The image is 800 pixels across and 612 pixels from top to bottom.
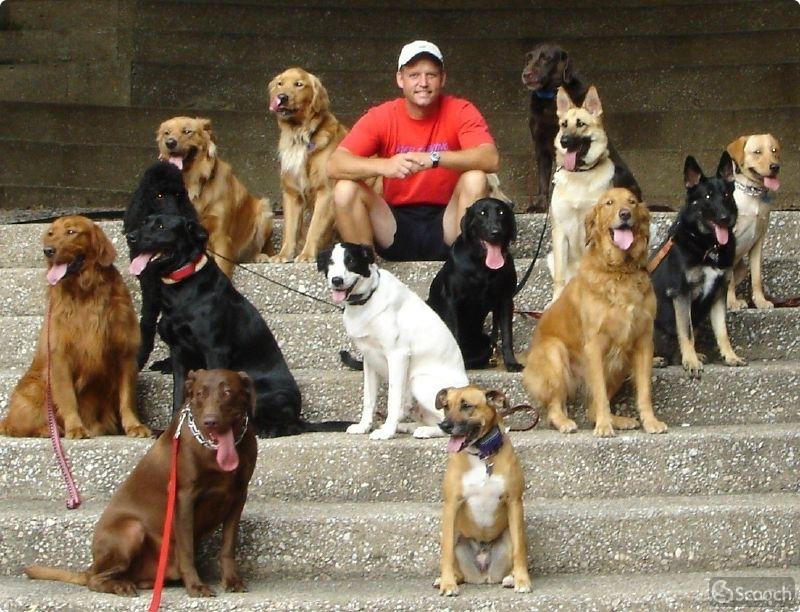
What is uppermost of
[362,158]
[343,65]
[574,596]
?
[343,65]

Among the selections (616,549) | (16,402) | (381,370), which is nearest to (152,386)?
(16,402)

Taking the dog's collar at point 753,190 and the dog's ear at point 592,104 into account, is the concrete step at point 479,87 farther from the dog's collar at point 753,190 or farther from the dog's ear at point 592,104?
the dog's collar at point 753,190

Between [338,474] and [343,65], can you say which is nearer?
[338,474]

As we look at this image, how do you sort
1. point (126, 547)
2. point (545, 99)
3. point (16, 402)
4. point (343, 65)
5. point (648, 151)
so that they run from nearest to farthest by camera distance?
1. point (126, 547)
2. point (16, 402)
3. point (545, 99)
4. point (648, 151)
5. point (343, 65)

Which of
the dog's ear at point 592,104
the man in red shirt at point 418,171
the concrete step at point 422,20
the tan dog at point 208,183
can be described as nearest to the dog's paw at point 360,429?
the man in red shirt at point 418,171

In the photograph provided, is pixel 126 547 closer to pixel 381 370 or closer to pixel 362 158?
pixel 381 370

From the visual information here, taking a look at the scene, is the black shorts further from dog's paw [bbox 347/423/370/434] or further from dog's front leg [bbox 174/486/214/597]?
dog's front leg [bbox 174/486/214/597]

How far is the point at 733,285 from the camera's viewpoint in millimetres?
6422

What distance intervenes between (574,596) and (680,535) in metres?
0.56

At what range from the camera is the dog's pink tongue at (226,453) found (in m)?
4.38

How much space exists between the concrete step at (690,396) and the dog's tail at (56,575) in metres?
1.19

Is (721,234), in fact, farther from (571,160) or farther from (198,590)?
(198,590)

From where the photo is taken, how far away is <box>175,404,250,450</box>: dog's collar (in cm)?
440

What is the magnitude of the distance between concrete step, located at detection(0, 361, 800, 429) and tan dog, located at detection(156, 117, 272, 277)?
4.54ft
